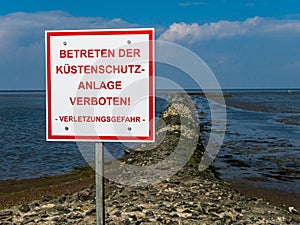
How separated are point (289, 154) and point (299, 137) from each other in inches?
307

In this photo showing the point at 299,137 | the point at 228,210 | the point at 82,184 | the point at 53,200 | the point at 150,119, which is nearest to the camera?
the point at 150,119

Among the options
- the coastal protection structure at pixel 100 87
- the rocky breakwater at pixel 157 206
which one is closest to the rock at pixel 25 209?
the rocky breakwater at pixel 157 206

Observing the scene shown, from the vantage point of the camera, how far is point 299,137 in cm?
2850

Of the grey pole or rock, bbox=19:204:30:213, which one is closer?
the grey pole

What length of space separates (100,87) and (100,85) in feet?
0.07

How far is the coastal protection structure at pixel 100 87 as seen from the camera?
425cm


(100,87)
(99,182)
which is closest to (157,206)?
(99,182)

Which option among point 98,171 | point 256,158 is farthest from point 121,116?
point 256,158

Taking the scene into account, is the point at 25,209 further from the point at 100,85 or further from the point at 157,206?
the point at 100,85

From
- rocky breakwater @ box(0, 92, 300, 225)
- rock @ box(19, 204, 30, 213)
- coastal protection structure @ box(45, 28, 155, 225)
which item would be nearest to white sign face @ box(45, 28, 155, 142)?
coastal protection structure @ box(45, 28, 155, 225)

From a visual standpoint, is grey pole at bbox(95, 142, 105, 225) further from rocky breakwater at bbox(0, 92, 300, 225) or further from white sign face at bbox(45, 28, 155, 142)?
rocky breakwater at bbox(0, 92, 300, 225)

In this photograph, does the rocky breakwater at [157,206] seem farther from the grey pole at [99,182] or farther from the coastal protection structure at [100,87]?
the coastal protection structure at [100,87]

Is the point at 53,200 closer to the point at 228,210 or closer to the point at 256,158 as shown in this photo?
the point at 228,210

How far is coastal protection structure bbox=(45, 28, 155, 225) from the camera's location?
4.25 m
